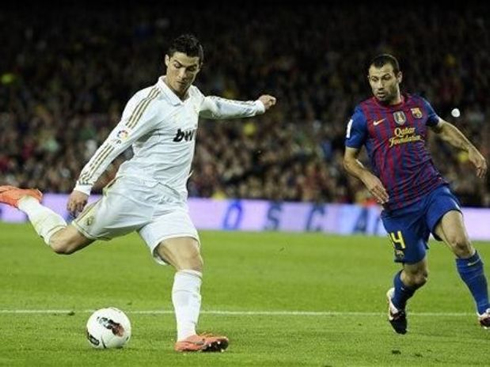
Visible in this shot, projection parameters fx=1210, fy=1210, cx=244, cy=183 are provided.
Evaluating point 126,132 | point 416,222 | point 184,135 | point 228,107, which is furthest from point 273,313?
point 126,132

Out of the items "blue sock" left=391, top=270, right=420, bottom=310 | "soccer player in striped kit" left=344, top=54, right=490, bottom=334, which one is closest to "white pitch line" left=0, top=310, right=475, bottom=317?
"blue sock" left=391, top=270, right=420, bottom=310

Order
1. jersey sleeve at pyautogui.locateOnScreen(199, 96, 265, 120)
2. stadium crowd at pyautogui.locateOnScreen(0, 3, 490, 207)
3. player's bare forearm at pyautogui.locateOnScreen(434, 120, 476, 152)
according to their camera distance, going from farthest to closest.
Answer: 1. stadium crowd at pyautogui.locateOnScreen(0, 3, 490, 207)
2. player's bare forearm at pyautogui.locateOnScreen(434, 120, 476, 152)
3. jersey sleeve at pyautogui.locateOnScreen(199, 96, 265, 120)

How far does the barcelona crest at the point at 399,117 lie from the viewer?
10969mm

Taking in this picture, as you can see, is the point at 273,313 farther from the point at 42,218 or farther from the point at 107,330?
the point at 107,330

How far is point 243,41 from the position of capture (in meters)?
40.1

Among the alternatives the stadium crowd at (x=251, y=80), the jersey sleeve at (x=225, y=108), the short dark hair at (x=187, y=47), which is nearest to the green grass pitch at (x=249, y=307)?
the jersey sleeve at (x=225, y=108)

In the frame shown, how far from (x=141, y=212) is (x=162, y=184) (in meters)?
0.27

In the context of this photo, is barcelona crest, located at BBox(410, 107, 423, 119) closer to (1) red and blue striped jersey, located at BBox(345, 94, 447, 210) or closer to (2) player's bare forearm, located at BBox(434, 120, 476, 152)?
(1) red and blue striped jersey, located at BBox(345, 94, 447, 210)

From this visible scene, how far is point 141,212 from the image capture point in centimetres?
941

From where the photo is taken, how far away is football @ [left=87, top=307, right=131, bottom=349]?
9.23 m

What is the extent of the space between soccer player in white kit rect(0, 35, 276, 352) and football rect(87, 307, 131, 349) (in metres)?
0.45

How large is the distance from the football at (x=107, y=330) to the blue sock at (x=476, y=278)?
3250 mm

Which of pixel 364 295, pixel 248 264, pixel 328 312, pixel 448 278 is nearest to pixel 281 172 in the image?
pixel 248 264

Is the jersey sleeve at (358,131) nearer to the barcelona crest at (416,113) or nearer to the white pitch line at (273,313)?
the barcelona crest at (416,113)
